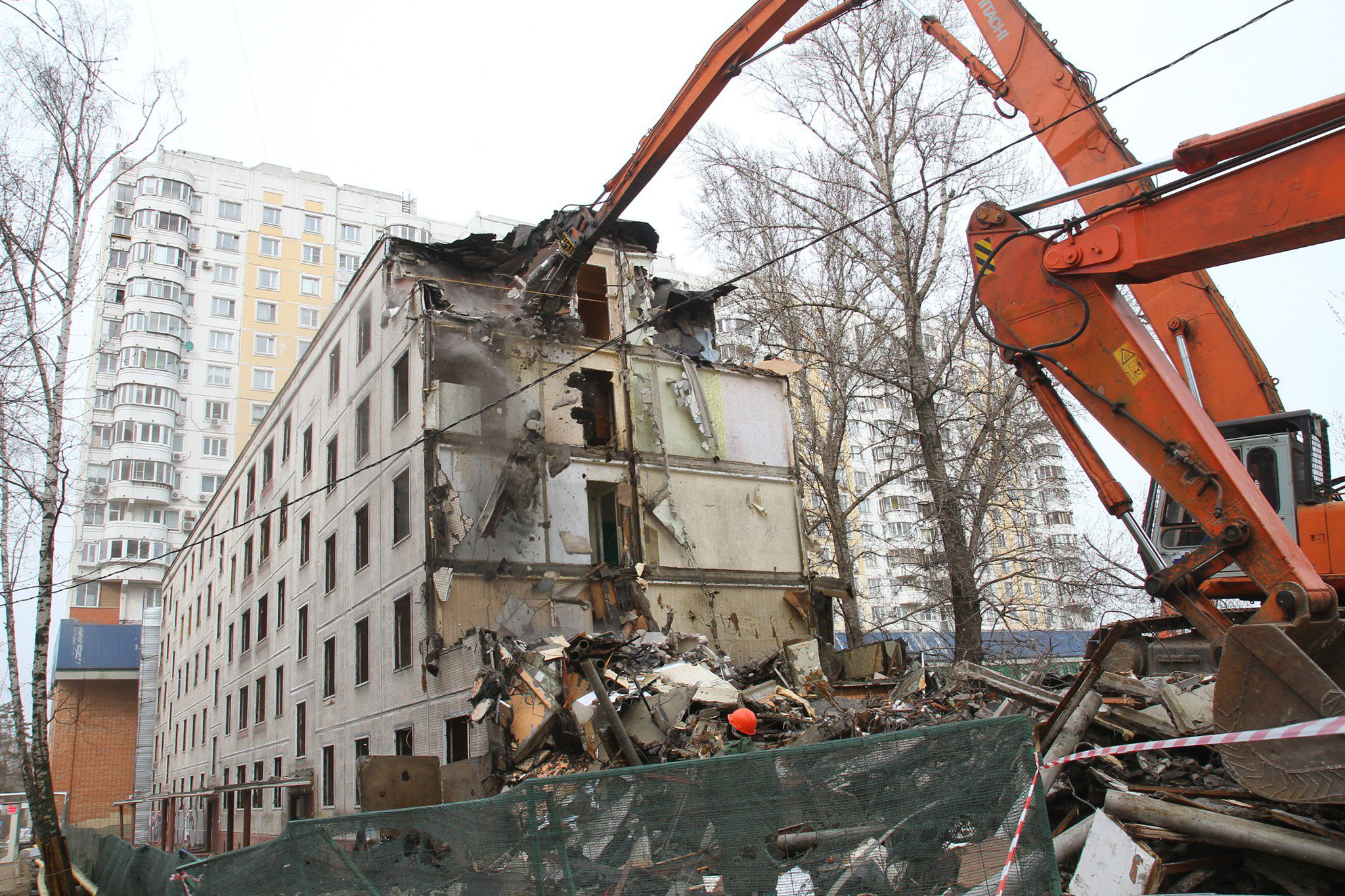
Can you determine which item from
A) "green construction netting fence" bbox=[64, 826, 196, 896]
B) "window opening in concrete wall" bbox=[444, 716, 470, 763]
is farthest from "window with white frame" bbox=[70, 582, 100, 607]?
"window opening in concrete wall" bbox=[444, 716, 470, 763]

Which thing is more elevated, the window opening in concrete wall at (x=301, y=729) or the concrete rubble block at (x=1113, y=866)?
the window opening in concrete wall at (x=301, y=729)

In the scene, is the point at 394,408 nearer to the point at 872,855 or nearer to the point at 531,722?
the point at 531,722

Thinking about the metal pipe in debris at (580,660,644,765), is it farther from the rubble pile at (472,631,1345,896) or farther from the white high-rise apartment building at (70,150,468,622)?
the white high-rise apartment building at (70,150,468,622)

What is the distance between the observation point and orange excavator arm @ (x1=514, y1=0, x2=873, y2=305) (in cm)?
1246

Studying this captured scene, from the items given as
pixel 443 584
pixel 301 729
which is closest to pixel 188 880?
pixel 443 584

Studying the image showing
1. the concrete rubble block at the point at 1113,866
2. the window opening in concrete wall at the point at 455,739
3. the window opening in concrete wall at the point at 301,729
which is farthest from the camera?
the window opening in concrete wall at the point at 301,729

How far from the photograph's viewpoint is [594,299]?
Answer: 20156mm

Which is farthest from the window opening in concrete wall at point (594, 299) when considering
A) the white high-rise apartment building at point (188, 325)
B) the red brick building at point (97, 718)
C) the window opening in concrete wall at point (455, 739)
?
the red brick building at point (97, 718)

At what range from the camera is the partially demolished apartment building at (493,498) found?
1605 cm

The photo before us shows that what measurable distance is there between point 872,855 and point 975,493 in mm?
18228

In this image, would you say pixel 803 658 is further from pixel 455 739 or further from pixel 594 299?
pixel 594 299

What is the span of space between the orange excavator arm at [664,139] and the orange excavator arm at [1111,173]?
2081mm

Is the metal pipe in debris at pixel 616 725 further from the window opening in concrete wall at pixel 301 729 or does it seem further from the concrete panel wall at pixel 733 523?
the window opening in concrete wall at pixel 301 729

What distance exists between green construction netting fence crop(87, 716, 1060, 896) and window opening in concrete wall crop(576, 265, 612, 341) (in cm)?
1546
